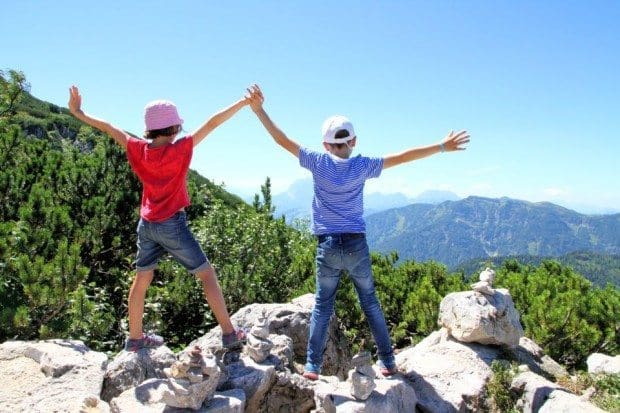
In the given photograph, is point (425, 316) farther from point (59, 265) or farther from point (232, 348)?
point (59, 265)

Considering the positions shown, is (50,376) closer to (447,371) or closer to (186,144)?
(186,144)

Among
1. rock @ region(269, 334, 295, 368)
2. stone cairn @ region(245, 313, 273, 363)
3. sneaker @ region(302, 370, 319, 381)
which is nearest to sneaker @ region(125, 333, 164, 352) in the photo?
stone cairn @ region(245, 313, 273, 363)

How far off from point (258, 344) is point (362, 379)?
3.87ft

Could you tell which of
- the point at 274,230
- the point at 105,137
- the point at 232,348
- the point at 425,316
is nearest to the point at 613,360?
the point at 425,316

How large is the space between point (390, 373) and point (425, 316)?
13.5ft

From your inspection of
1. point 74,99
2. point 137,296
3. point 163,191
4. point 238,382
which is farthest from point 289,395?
point 74,99

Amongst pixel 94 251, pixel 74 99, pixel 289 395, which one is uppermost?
pixel 74 99

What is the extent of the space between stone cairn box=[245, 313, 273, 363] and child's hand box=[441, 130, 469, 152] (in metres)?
2.67

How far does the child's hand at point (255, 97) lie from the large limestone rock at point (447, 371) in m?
3.43

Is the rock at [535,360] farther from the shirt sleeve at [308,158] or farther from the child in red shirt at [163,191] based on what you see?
the child in red shirt at [163,191]

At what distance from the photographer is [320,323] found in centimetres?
502

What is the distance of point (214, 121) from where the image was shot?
15.9ft

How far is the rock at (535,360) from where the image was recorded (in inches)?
261

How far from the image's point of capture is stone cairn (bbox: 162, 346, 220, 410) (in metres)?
3.79
